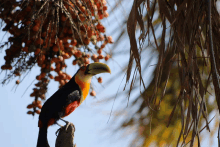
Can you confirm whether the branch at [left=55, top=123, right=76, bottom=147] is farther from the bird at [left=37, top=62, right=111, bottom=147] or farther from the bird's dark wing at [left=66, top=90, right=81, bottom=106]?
the bird's dark wing at [left=66, top=90, right=81, bottom=106]

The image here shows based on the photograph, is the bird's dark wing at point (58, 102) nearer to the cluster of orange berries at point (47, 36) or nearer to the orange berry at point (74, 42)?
the cluster of orange berries at point (47, 36)

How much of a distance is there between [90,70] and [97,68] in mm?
67

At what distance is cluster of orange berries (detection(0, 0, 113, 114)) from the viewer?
143 cm

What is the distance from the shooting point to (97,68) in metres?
1.63

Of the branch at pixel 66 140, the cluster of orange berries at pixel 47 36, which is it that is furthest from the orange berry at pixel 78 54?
the branch at pixel 66 140

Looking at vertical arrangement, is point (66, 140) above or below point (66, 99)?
below

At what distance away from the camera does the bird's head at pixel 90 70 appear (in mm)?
1598

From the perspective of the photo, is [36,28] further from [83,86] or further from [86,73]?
[83,86]

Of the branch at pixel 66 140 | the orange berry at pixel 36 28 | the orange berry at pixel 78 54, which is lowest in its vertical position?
the branch at pixel 66 140

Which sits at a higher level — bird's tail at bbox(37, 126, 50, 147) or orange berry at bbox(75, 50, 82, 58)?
orange berry at bbox(75, 50, 82, 58)

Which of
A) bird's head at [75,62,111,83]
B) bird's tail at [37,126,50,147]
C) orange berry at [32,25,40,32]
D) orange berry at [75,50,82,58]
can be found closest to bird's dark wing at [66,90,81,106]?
bird's head at [75,62,111,83]

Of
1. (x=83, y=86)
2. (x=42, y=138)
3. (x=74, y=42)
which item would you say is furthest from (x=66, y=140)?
(x=83, y=86)

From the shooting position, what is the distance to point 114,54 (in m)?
1.80

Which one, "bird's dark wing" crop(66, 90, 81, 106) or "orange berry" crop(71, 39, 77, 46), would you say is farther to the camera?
"bird's dark wing" crop(66, 90, 81, 106)
